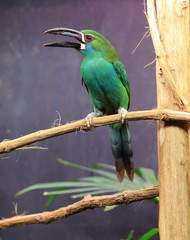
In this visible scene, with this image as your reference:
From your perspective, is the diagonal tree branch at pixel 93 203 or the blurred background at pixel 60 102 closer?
the diagonal tree branch at pixel 93 203

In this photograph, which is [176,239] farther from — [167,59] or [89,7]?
[89,7]

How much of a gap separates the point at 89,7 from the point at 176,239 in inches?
61.0

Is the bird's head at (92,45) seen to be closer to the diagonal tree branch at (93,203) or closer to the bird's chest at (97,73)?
the bird's chest at (97,73)

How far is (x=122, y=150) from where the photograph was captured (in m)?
1.45

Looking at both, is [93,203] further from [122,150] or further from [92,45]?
[92,45]

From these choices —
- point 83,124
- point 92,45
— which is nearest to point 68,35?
point 92,45

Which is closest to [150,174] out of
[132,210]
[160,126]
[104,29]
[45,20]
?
[132,210]

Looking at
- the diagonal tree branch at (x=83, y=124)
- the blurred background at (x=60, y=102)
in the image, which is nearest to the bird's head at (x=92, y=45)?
the diagonal tree branch at (x=83, y=124)

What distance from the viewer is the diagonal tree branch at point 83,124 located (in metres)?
1.09

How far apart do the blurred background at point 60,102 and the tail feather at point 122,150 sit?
75 centimetres

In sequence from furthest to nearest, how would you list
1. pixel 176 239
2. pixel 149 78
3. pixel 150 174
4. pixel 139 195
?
pixel 149 78 < pixel 150 174 < pixel 139 195 < pixel 176 239

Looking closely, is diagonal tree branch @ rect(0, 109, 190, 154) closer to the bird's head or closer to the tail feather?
the tail feather

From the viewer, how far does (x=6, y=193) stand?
231 centimetres

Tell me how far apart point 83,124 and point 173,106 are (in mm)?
262
